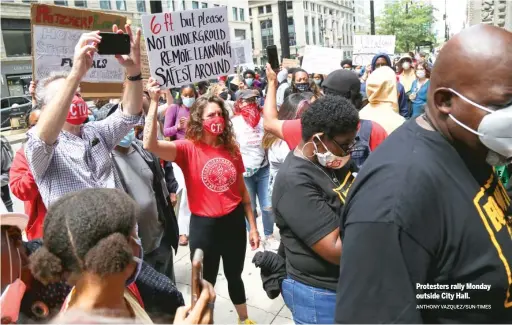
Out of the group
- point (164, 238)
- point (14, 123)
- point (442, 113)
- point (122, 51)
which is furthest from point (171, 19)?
point (14, 123)

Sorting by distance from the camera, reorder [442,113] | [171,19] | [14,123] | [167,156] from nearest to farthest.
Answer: [442,113] → [167,156] → [171,19] → [14,123]

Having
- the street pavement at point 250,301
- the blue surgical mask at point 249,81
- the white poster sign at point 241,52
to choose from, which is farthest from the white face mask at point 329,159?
the blue surgical mask at point 249,81

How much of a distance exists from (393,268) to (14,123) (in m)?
21.2

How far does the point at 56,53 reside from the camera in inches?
136

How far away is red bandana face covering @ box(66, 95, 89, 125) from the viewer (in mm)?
2453

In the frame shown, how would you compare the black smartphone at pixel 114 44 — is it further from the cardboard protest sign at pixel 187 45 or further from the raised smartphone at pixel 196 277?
the raised smartphone at pixel 196 277

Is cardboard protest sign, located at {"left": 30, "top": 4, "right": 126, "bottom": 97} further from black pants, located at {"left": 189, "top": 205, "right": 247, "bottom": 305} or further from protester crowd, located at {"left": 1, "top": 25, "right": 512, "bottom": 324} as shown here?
black pants, located at {"left": 189, "top": 205, "right": 247, "bottom": 305}

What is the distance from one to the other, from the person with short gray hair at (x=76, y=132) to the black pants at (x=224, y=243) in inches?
30.7

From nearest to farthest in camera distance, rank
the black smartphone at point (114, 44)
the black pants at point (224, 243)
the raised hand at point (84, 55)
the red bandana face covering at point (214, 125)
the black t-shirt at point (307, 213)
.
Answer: the black t-shirt at point (307, 213)
the raised hand at point (84, 55)
the black smartphone at point (114, 44)
the black pants at point (224, 243)
the red bandana face covering at point (214, 125)

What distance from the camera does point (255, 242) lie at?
3.61 metres

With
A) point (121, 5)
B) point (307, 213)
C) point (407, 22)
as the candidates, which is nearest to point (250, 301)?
point (307, 213)

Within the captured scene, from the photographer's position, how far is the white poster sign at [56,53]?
11.1 feet

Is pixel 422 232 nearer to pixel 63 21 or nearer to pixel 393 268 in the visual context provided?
pixel 393 268

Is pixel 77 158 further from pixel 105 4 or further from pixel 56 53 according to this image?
pixel 105 4
